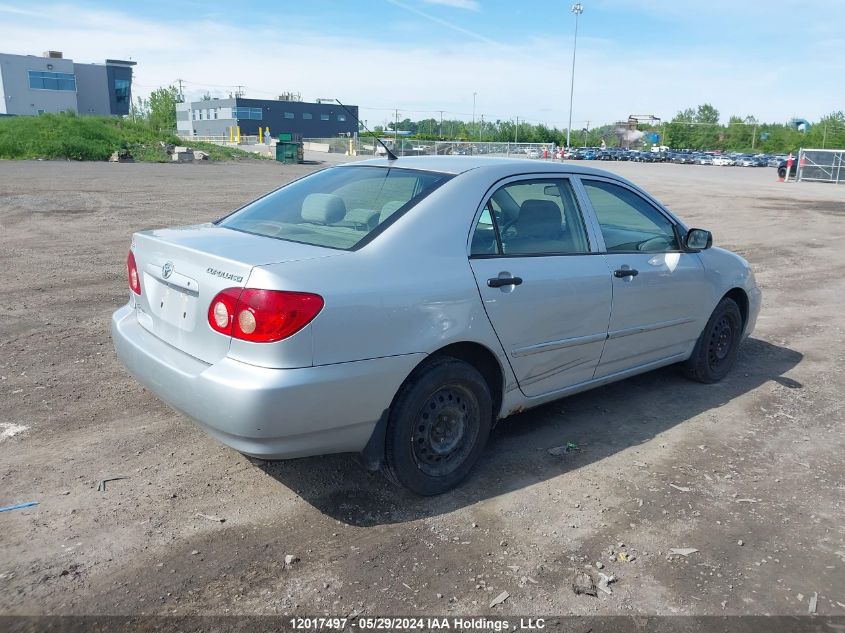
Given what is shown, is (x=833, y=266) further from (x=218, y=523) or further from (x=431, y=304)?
(x=218, y=523)

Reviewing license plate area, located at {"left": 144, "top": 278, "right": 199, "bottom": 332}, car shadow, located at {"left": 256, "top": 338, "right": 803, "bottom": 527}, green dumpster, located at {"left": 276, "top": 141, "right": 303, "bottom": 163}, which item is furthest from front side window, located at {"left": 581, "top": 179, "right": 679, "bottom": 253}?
green dumpster, located at {"left": 276, "top": 141, "right": 303, "bottom": 163}

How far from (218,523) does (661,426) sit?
2.98 metres

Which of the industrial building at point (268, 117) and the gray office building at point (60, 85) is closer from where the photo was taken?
the gray office building at point (60, 85)

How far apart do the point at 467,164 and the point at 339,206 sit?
800 millimetres

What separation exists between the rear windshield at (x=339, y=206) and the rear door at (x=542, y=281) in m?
0.45

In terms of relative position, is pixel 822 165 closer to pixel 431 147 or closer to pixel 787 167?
pixel 787 167

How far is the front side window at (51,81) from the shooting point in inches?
3044

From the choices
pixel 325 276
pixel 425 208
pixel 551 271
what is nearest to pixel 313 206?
pixel 425 208

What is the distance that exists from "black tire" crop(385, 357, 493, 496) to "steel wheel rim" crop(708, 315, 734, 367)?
251cm

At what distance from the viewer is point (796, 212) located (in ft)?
67.2

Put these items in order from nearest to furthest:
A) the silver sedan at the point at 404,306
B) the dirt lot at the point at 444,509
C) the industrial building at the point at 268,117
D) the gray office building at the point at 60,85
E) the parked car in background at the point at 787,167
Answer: the dirt lot at the point at 444,509
the silver sedan at the point at 404,306
the parked car in background at the point at 787,167
the gray office building at the point at 60,85
the industrial building at the point at 268,117

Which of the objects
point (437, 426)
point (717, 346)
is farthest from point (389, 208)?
point (717, 346)

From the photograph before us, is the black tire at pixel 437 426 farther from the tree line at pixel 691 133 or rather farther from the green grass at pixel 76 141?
the tree line at pixel 691 133

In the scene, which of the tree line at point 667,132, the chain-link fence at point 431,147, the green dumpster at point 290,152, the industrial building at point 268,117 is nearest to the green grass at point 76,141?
the green dumpster at point 290,152
